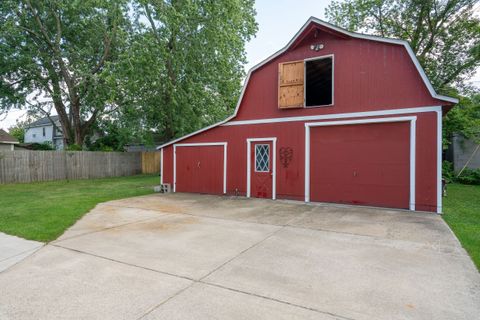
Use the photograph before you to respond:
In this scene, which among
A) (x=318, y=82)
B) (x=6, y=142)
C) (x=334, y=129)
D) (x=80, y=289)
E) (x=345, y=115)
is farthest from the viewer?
(x=6, y=142)

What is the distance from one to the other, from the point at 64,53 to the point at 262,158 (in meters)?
15.3

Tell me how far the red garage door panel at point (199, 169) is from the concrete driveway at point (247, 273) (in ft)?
14.7

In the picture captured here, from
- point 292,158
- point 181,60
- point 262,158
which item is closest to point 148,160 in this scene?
point 181,60

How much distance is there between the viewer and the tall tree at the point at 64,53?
614 inches

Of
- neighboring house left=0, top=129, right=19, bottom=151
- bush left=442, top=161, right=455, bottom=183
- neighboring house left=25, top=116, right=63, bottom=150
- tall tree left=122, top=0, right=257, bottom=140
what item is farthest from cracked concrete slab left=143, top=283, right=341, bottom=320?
neighboring house left=25, top=116, right=63, bottom=150

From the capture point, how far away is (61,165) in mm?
16094

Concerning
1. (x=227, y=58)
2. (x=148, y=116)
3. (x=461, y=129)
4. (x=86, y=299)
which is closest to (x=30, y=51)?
(x=148, y=116)

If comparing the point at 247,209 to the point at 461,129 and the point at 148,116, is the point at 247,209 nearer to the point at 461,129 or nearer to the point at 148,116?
the point at 148,116

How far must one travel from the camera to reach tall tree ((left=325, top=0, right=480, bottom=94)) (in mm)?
15289

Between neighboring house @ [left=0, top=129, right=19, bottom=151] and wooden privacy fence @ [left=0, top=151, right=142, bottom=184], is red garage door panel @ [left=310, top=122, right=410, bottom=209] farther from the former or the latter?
Answer: neighboring house @ [left=0, top=129, right=19, bottom=151]

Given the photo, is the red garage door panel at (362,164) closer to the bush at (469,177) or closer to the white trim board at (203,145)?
the white trim board at (203,145)

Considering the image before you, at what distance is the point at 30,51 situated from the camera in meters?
17.2

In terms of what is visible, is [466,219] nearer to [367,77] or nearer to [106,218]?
[367,77]

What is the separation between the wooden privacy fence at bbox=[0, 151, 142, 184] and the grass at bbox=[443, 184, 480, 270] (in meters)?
17.7
